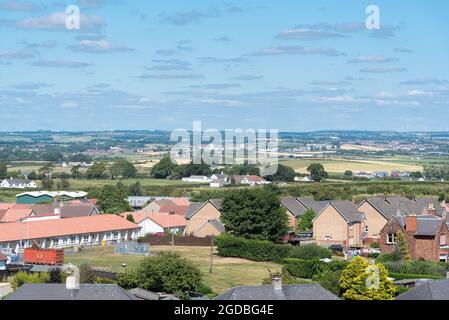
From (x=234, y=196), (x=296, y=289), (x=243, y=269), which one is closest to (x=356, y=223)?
(x=234, y=196)

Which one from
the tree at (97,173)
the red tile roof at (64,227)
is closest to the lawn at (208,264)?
the red tile roof at (64,227)

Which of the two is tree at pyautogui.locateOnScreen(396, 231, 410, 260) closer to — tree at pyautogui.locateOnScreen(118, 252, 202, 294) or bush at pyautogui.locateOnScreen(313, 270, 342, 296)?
bush at pyautogui.locateOnScreen(313, 270, 342, 296)

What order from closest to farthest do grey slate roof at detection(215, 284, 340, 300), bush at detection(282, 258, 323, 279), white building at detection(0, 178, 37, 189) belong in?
grey slate roof at detection(215, 284, 340, 300) < bush at detection(282, 258, 323, 279) < white building at detection(0, 178, 37, 189)

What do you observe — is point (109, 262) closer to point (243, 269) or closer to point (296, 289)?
point (243, 269)

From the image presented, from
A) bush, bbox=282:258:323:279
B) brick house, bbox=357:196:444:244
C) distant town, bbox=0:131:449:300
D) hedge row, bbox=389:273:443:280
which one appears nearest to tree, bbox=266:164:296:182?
distant town, bbox=0:131:449:300

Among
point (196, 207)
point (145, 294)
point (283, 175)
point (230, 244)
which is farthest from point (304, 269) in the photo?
point (283, 175)
